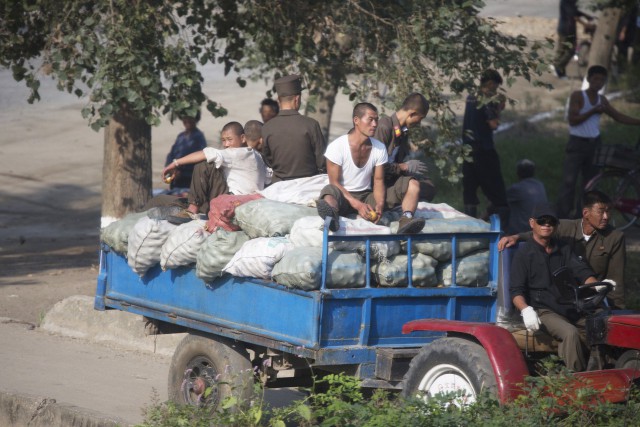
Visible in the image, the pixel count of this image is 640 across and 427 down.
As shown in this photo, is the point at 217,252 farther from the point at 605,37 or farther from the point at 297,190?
the point at 605,37

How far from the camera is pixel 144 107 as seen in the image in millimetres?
8750

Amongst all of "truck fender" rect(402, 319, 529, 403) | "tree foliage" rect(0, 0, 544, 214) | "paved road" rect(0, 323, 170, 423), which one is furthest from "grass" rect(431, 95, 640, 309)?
"truck fender" rect(402, 319, 529, 403)

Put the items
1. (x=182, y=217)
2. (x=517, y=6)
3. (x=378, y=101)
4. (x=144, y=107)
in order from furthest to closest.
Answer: (x=517, y=6) → (x=378, y=101) → (x=144, y=107) → (x=182, y=217)

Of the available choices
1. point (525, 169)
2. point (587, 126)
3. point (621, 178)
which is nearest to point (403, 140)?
point (525, 169)

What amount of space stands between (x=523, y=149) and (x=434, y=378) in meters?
12.5

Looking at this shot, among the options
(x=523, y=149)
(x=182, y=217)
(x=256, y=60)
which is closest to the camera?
(x=182, y=217)

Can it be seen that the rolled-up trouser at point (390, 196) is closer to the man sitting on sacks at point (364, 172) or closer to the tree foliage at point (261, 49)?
the man sitting on sacks at point (364, 172)

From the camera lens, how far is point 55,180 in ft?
56.7

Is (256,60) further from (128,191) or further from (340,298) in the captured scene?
(340,298)

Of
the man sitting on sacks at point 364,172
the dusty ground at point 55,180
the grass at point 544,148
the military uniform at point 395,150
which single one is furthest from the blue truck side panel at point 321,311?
the grass at point 544,148

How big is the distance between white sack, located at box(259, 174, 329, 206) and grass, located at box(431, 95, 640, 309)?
499 cm

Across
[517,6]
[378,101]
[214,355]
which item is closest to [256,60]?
[378,101]

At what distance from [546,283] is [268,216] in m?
1.71

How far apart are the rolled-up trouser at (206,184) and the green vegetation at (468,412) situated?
2162mm
